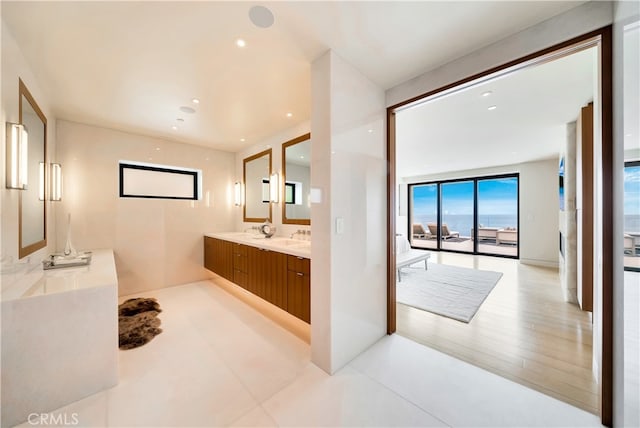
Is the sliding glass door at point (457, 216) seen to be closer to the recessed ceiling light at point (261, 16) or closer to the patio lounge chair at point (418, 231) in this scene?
the patio lounge chair at point (418, 231)

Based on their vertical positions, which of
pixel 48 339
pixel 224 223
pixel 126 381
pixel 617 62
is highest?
pixel 617 62

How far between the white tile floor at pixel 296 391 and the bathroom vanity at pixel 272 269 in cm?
43

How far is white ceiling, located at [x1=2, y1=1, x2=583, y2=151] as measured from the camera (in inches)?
57.6

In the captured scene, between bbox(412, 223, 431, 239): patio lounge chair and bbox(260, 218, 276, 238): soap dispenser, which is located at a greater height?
bbox(260, 218, 276, 238): soap dispenser

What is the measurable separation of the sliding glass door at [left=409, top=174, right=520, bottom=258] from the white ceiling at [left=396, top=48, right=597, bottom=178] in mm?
1320

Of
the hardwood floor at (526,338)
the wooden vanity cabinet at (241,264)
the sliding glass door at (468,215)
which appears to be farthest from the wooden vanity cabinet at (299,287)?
the sliding glass door at (468,215)

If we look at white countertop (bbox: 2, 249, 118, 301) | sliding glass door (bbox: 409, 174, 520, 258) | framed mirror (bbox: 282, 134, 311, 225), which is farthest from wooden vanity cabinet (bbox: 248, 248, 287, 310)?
sliding glass door (bbox: 409, 174, 520, 258)

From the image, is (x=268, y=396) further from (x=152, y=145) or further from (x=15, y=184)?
(x=152, y=145)

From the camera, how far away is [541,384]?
172 cm

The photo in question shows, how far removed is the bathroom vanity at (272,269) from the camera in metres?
2.20

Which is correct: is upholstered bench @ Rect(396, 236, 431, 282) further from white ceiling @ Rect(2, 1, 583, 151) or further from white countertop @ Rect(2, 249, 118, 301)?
white countertop @ Rect(2, 249, 118, 301)

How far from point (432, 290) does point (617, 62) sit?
3.23 m

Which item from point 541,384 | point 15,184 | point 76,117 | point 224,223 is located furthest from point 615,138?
→ point 76,117

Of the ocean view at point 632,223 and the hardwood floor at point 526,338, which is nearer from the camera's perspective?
the ocean view at point 632,223
